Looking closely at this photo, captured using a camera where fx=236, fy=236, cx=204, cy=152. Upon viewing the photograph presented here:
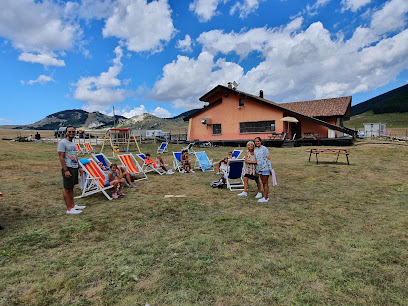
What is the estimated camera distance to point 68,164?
500cm

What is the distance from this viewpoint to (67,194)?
16.7 feet

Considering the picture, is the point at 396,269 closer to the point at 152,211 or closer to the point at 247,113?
the point at 152,211

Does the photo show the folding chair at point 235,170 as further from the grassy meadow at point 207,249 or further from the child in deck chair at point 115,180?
the child in deck chair at point 115,180

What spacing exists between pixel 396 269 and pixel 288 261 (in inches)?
49.3

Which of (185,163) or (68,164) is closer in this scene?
(68,164)

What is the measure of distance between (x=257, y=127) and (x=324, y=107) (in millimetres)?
8105

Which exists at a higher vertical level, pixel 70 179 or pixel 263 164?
pixel 263 164

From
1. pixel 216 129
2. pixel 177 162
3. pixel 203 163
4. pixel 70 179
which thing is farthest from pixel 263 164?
pixel 216 129

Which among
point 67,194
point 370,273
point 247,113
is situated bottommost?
point 370,273

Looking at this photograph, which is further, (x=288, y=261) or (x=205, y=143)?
(x=205, y=143)

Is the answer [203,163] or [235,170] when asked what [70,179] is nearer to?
[235,170]

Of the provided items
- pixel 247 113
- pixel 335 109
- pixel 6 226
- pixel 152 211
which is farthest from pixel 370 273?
pixel 335 109

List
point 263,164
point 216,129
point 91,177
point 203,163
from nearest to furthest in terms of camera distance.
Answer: point 263,164, point 91,177, point 203,163, point 216,129

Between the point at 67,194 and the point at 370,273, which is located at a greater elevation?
the point at 67,194
